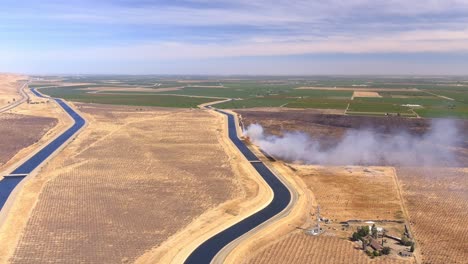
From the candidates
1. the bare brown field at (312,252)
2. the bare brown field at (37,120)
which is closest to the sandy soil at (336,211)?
the bare brown field at (312,252)

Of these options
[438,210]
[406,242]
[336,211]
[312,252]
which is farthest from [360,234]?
[438,210]

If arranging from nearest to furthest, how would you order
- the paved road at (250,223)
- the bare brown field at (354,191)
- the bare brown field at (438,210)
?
the paved road at (250,223) < the bare brown field at (438,210) < the bare brown field at (354,191)

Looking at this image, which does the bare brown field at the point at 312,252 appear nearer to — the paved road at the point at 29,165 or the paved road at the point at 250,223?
the paved road at the point at 250,223

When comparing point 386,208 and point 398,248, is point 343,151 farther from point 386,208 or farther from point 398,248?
point 398,248

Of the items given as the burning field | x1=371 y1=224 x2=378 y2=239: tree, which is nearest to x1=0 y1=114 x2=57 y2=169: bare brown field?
the burning field

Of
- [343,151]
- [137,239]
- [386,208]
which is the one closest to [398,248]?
[386,208]

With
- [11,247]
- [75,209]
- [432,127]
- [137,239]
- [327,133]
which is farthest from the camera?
[432,127]
